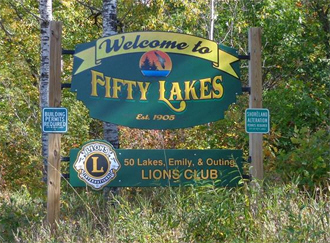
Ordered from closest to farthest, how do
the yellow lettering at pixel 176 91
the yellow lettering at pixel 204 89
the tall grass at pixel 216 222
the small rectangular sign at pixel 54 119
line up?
the tall grass at pixel 216 222 → the small rectangular sign at pixel 54 119 → the yellow lettering at pixel 176 91 → the yellow lettering at pixel 204 89

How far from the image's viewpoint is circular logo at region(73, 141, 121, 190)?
9.55 metres

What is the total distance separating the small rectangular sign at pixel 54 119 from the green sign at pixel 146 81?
488 mm

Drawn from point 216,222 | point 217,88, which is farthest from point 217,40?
point 216,222

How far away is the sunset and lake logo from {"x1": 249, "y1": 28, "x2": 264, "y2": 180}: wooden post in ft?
3.84

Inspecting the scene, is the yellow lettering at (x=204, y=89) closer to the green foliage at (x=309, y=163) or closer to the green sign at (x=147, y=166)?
the green sign at (x=147, y=166)

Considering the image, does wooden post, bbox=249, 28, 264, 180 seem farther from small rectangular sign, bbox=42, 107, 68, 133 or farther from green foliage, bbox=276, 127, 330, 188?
small rectangular sign, bbox=42, 107, 68, 133

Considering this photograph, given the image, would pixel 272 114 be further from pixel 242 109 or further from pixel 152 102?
pixel 152 102

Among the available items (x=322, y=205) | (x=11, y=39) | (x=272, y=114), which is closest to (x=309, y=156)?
(x=322, y=205)

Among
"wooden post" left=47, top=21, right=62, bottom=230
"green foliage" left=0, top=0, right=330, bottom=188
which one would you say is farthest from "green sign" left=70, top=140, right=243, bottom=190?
"green foliage" left=0, top=0, right=330, bottom=188

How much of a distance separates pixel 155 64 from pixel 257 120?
1.60 m

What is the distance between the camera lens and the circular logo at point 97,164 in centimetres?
955

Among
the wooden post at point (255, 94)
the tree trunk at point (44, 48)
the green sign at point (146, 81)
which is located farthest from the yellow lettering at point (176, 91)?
the tree trunk at point (44, 48)

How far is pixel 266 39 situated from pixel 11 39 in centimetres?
903

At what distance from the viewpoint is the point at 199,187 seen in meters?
8.64
